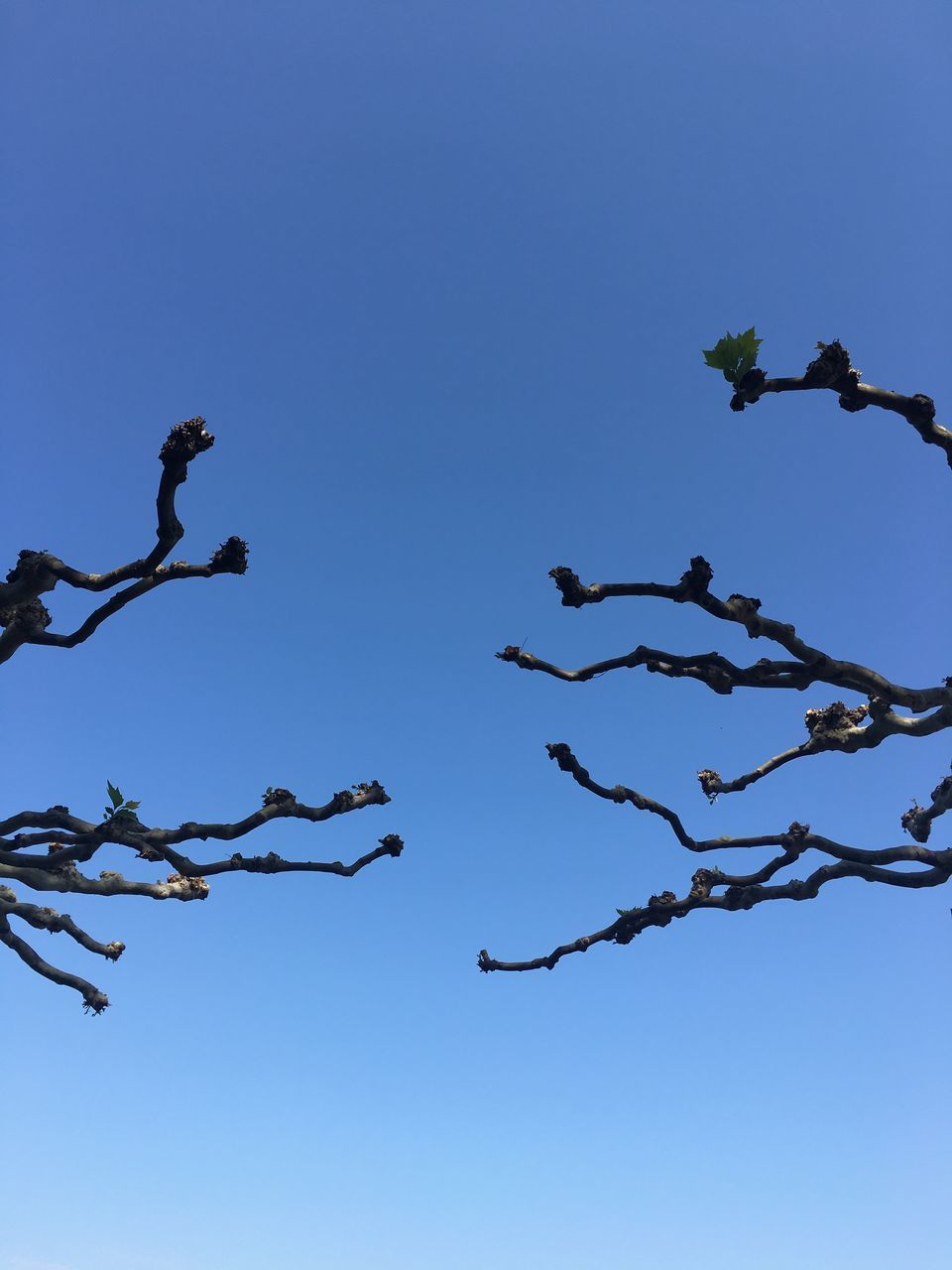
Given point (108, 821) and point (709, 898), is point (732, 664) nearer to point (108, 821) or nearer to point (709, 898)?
point (709, 898)

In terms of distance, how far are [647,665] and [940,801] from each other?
4.75 m

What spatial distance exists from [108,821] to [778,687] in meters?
9.08

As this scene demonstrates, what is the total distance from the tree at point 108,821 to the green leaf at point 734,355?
6.04 meters

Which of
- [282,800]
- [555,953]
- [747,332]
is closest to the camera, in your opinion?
[747,332]

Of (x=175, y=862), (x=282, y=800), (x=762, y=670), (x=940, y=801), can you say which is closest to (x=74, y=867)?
(x=175, y=862)

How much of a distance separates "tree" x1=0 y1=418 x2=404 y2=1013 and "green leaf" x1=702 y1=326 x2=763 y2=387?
604 cm

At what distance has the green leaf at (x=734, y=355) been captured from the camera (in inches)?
370

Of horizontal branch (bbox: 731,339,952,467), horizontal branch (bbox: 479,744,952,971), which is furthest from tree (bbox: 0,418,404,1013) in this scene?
horizontal branch (bbox: 731,339,952,467)

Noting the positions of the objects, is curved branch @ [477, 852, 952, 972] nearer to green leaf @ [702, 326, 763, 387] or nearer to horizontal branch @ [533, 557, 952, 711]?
horizontal branch @ [533, 557, 952, 711]

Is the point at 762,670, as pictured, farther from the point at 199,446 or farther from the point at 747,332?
the point at 199,446

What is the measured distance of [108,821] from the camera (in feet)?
35.7

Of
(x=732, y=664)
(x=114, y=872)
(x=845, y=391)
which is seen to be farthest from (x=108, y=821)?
(x=845, y=391)

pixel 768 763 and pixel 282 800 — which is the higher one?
pixel 768 763

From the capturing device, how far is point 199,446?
9.37 metres
